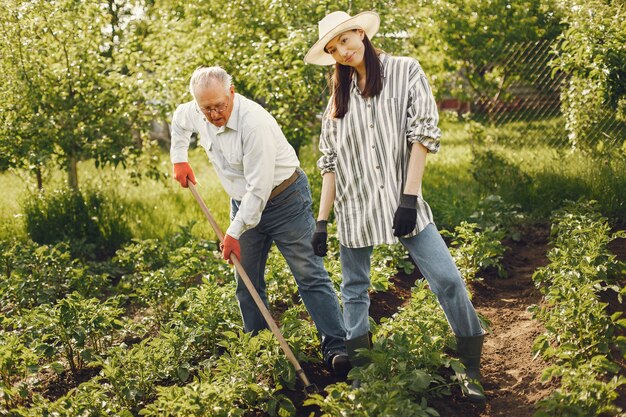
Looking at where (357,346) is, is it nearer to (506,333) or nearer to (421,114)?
(421,114)

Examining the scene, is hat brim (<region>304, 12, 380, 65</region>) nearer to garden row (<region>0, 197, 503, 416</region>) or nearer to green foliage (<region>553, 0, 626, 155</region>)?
garden row (<region>0, 197, 503, 416</region>)

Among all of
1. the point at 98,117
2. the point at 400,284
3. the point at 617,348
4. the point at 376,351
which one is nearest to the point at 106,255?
the point at 98,117

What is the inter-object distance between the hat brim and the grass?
2.99 m

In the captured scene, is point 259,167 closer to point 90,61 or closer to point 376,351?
point 376,351

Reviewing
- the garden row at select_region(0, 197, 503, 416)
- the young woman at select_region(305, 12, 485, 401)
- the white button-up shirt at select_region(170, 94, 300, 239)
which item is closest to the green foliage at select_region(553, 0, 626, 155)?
the garden row at select_region(0, 197, 503, 416)

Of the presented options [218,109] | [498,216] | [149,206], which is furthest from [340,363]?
[149,206]

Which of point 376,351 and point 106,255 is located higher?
point 376,351

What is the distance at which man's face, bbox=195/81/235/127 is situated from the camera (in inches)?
154

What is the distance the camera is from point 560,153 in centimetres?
784

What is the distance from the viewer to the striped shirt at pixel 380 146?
149 inches

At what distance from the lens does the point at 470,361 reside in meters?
4.00

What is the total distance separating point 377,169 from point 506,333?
1702 millimetres

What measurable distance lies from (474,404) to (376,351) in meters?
0.58

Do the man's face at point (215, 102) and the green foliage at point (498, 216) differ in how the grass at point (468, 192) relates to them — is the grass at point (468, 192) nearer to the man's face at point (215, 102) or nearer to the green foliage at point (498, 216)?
the green foliage at point (498, 216)
